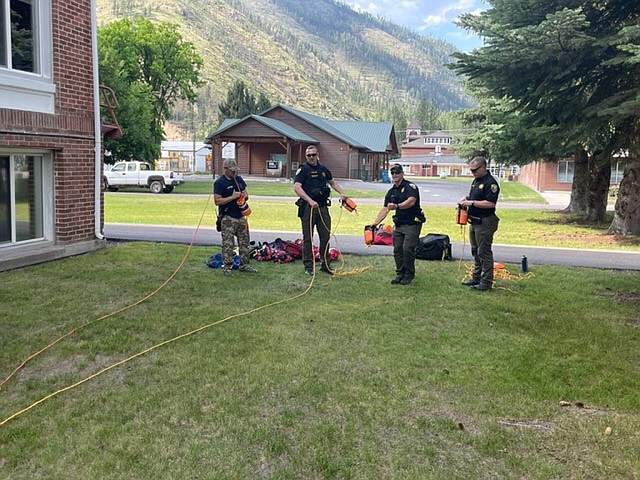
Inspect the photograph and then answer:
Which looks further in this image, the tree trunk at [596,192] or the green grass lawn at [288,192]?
the green grass lawn at [288,192]

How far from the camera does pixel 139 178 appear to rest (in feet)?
103

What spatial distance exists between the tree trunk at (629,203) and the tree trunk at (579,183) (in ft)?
20.9

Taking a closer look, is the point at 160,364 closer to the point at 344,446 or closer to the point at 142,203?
the point at 344,446

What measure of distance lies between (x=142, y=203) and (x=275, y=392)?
782 inches

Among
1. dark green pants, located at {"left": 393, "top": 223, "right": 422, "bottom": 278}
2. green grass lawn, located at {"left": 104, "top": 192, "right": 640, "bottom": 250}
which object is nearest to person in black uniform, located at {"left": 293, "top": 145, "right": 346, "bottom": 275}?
dark green pants, located at {"left": 393, "top": 223, "right": 422, "bottom": 278}

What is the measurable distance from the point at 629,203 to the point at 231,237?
10.5 metres

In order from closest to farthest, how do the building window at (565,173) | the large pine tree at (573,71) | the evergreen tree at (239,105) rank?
1. the large pine tree at (573,71)
2. the building window at (565,173)
3. the evergreen tree at (239,105)

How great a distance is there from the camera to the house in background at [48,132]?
27.1 ft

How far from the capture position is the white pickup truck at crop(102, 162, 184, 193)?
1214 inches

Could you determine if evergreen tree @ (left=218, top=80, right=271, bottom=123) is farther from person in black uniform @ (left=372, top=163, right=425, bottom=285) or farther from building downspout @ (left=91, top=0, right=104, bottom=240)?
person in black uniform @ (left=372, top=163, right=425, bottom=285)

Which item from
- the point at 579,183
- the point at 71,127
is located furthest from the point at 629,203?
the point at 71,127

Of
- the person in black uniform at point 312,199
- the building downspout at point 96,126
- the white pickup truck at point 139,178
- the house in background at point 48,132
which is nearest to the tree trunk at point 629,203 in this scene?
the person in black uniform at point 312,199

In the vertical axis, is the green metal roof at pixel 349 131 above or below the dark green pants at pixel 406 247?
above

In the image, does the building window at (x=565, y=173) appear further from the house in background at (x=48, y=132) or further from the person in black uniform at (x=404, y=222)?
the house in background at (x=48, y=132)
